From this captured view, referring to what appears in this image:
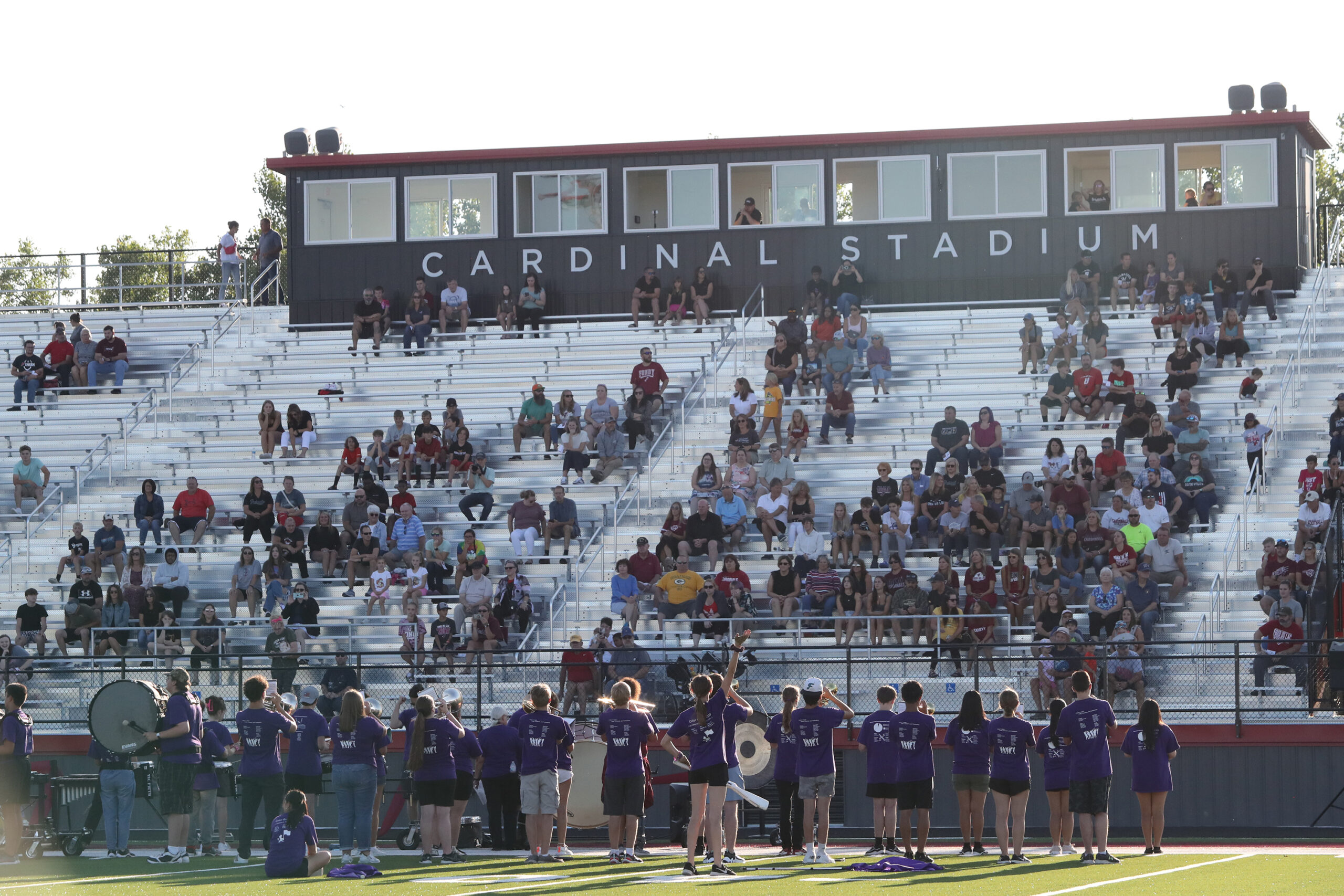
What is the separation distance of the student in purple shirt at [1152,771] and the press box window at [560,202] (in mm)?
19094

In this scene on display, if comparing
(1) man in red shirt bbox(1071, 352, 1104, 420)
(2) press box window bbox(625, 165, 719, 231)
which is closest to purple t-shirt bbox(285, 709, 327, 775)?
(1) man in red shirt bbox(1071, 352, 1104, 420)

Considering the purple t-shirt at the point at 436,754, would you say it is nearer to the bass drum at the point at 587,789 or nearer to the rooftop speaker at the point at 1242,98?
the bass drum at the point at 587,789

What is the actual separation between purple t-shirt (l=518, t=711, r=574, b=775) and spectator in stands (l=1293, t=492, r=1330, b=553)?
9.43 metres

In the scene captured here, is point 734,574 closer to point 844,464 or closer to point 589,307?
point 844,464

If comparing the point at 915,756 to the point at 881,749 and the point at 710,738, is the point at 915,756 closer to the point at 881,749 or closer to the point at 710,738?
the point at 881,749

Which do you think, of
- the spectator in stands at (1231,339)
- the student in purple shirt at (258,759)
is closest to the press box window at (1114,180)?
the spectator in stands at (1231,339)

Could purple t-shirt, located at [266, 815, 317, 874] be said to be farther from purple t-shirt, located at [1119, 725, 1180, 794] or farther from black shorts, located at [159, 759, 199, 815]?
purple t-shirt, located at [1119, 725, 1180, 794]

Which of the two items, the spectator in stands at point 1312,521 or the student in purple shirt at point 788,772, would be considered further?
Result: the spectator in stands at point 1312,521

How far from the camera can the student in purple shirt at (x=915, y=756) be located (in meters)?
15.7

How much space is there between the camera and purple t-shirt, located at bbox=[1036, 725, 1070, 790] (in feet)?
53.5

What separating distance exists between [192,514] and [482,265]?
8.96 m

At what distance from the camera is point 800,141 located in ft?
108

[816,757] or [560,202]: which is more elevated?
[560,202]

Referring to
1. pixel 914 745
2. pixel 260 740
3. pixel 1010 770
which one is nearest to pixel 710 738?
pixel 914 745
